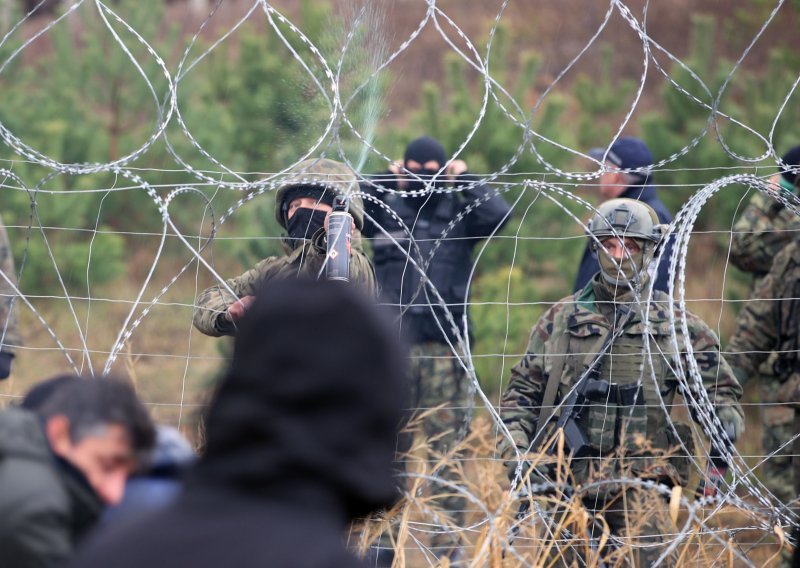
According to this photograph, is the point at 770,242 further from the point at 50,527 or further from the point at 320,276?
the point at 50,527

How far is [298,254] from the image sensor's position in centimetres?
427

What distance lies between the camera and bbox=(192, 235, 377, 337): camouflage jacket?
4.15m

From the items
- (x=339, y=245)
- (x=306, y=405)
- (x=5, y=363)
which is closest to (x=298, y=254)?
(x=339, y=245)

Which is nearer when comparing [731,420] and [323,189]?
[731,420]

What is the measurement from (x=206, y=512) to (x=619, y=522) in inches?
116

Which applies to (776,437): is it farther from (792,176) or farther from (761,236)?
(792,176)

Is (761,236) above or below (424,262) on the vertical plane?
above

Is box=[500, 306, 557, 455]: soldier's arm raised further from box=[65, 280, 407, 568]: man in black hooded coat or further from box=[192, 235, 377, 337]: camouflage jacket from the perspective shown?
box=[65, 280, 407, 568]: man in black hooded coat

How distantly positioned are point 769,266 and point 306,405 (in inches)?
179

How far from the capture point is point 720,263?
9.04 metres

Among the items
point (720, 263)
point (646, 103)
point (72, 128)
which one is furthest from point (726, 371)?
point (646, 103)

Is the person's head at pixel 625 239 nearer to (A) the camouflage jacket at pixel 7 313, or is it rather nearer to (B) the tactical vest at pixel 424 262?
(B) the tactical vest at pixel 424 262

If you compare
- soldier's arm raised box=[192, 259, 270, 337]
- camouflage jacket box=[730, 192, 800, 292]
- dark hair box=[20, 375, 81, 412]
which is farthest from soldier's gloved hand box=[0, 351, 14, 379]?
camouflage jacket box=[730, 192, 800, 292]

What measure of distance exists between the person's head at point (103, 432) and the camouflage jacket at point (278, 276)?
2122mm
